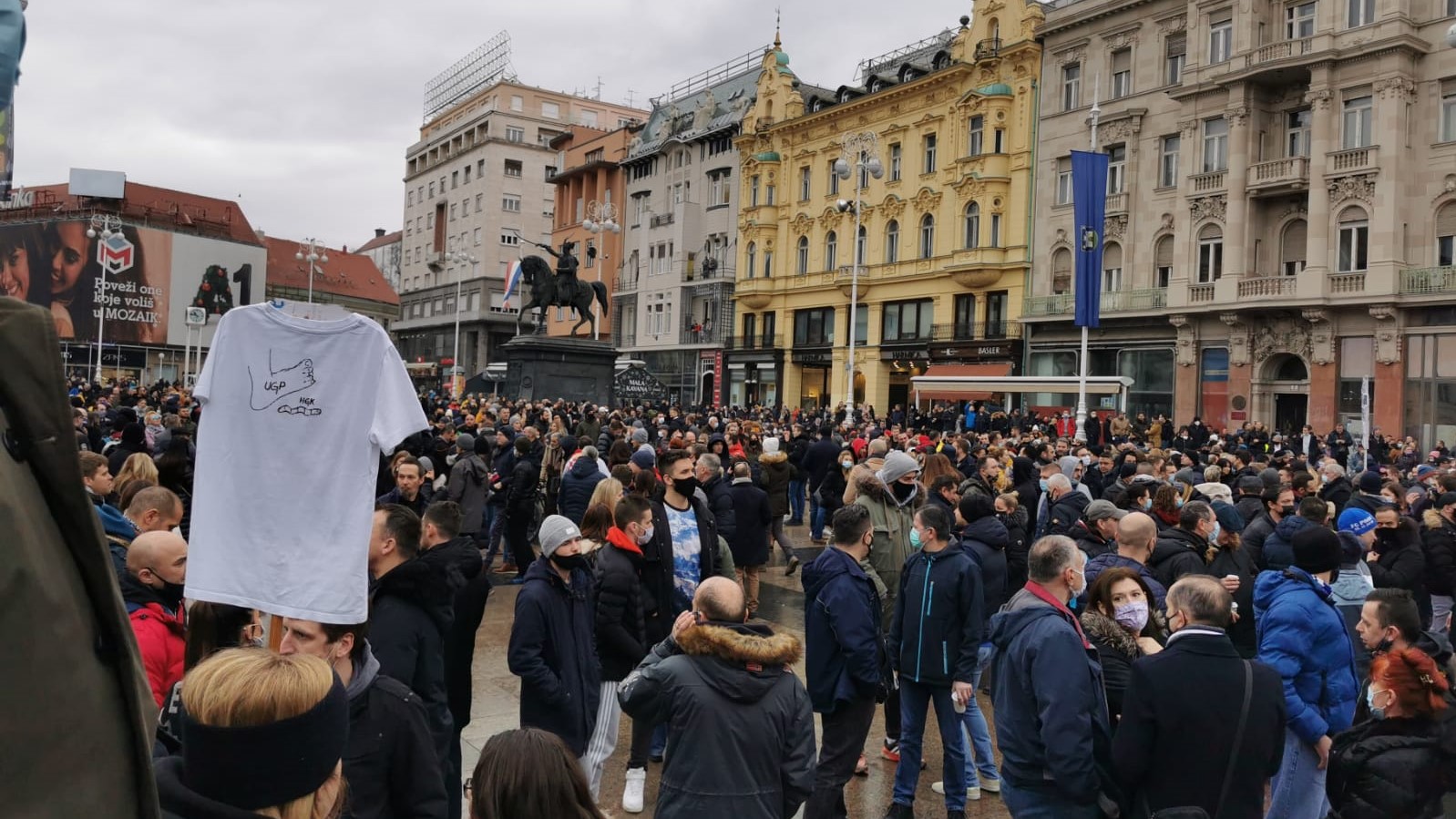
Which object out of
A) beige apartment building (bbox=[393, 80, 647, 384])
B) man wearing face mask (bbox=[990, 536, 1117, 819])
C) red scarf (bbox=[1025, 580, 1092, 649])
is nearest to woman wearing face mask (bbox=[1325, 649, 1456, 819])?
man wearing face mask (bbox=[990, 536, 1117, 819])

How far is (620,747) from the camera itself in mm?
7086

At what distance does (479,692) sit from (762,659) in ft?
15.7

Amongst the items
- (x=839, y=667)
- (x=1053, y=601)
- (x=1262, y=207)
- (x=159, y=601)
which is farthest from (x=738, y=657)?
(x=1262, y=207)

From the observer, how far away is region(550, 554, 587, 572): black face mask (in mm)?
5086

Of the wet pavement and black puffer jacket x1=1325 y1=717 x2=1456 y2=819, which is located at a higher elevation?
black puffer jacket x1=1325 y1=717 x2=1456 y2=819

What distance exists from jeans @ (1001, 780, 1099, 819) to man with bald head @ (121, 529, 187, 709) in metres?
3.50

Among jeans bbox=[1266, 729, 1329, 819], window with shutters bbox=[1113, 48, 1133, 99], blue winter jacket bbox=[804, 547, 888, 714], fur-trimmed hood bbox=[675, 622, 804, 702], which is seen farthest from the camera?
window with shutters bbox=[1113, 48, 1133, 99]

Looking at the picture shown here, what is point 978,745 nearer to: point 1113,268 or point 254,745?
point 254,745

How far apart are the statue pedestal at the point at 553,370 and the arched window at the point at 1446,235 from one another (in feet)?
82.0

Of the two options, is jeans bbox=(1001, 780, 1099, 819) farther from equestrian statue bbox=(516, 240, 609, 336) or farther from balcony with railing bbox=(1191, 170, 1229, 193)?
balcony with railing bbox=(1191, 170, 1229, 193)

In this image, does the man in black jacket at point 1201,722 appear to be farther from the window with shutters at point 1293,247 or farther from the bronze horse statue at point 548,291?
the window with shutters at point 1293,247

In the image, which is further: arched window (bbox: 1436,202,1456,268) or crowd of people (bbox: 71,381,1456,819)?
arched window (bbox: 1436,202,1456,268)

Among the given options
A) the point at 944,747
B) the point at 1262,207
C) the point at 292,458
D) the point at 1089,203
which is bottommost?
the point at 944,747

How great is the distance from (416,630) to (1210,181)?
35.6 m
